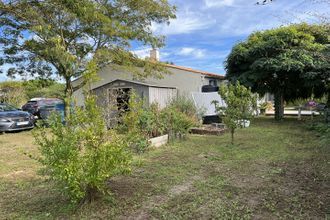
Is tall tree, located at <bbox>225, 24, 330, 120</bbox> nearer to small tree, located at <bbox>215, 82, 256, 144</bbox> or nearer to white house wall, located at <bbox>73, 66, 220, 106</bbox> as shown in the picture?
white house wall, located at <bbox>73, 66, 220, 106</bbox>

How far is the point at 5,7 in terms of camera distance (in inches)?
328

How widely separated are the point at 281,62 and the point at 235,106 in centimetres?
644

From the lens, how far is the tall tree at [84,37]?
11156 millimetres

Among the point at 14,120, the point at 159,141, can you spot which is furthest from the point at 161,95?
the point at 14,120

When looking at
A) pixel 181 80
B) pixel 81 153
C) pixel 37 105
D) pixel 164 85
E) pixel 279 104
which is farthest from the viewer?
pixel 37 105

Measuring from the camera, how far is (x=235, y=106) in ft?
27.8

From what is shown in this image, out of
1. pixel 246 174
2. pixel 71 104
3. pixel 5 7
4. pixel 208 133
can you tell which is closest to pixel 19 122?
pixel 5 7

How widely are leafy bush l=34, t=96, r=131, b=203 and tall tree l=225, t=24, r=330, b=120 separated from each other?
1113 cm

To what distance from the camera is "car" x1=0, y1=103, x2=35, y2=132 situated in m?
11.8

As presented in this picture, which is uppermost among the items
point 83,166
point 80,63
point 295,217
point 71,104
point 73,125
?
point 80,63

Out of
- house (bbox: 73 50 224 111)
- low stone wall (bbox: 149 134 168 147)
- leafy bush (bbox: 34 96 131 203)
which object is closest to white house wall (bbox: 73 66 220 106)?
house (bbox: 73 50 224 111)

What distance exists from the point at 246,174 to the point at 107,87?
35.5 feet

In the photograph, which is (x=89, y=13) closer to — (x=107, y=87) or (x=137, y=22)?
(x=137, y=22)

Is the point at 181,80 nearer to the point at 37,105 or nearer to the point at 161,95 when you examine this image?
the point at 161,95
